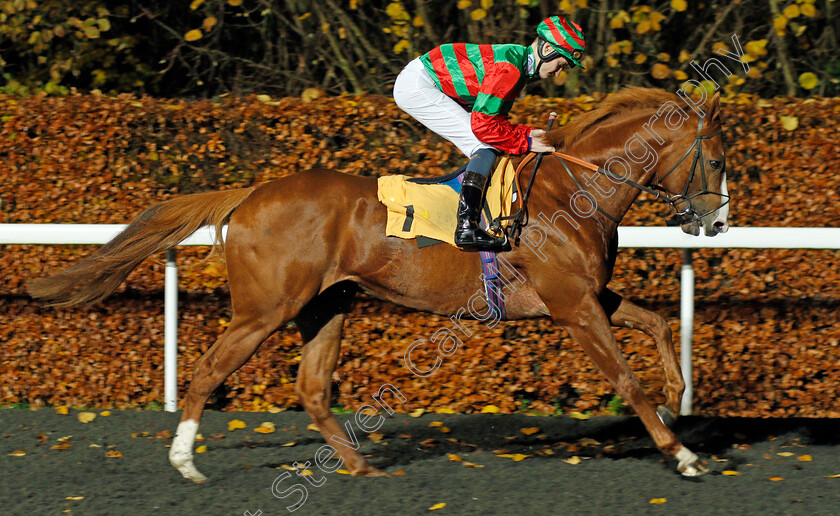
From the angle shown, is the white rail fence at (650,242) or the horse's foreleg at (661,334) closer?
the horse's foreleg at (661,334)

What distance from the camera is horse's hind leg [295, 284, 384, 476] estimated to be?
439 centimetres

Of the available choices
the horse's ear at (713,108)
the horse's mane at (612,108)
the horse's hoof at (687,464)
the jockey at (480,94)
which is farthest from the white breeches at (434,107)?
the horse's hoof at (687,464)

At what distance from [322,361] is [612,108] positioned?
6.17ft

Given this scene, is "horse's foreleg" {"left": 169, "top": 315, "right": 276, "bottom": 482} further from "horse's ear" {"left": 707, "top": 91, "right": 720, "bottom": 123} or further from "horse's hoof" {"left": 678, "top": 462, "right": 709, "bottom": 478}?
"horse's ear" {"left": 707, "top": 91, "right": 720, "bottom": 123}

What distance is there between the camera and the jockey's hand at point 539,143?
4.17 m

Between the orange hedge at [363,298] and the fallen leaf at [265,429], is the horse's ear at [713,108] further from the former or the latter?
the fallen leaf at [265,429]

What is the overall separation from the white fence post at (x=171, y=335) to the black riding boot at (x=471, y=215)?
187 centimetres

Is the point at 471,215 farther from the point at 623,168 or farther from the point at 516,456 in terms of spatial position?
the point at 516,456

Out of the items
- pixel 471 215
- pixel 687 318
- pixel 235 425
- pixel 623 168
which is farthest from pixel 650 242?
pixel 235 425

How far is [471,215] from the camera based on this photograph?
13.2 feet

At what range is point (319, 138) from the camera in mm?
5441

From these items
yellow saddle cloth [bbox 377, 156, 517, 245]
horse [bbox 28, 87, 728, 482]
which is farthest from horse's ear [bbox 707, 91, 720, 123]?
yellow saddle cloth [bbox 377, 156, 517, 245]

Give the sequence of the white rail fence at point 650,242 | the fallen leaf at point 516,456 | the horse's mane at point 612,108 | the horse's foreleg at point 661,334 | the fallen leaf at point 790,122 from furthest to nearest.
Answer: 1. the fallen leaf at point 790,122
2. the white rail fence at point 650,242
3. the fallen leaf at point 516,456
4. the horse's mane at point 612,108
5. the horse's foreleg at point 661,334

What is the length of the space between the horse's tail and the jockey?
1.02 m
